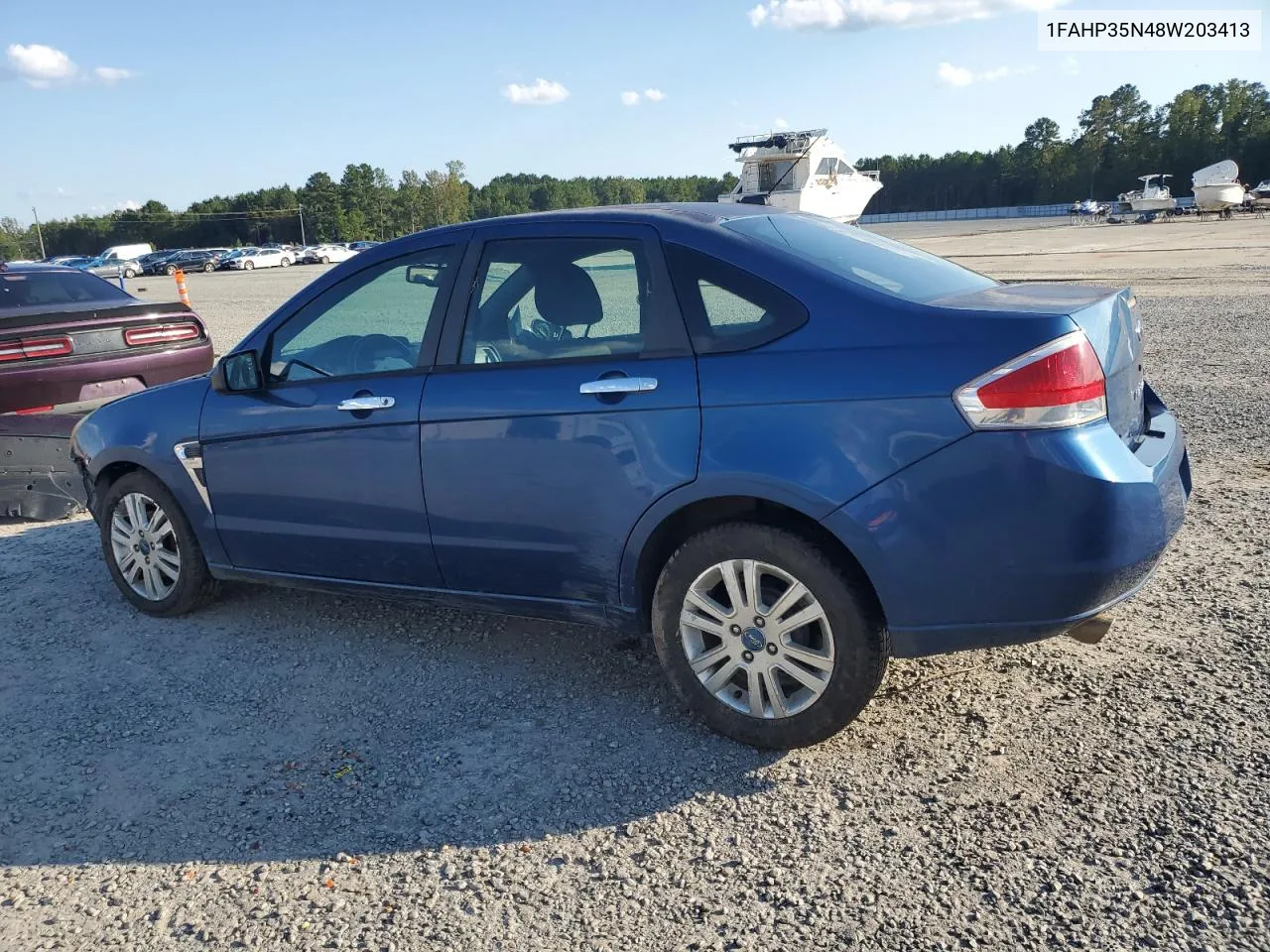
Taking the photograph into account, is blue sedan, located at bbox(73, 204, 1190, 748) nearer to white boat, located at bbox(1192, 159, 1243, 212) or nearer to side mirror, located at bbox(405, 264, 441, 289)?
side mirror, located at bbox(405, 264, 441, 289)

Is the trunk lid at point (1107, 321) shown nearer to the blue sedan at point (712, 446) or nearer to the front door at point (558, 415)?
the blue sedan at point (712, 446)

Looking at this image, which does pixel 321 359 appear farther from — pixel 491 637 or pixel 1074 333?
pixel 1074 333

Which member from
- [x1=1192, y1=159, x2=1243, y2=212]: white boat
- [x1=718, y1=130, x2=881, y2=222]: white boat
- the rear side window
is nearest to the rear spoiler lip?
the rear side window

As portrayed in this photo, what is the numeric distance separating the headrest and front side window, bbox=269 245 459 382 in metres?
0.38

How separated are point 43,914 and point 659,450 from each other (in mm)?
2209

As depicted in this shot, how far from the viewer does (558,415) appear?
3539 millimetres

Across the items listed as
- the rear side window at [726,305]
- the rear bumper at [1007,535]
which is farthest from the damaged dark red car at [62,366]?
the rear bumper at [1007,535]

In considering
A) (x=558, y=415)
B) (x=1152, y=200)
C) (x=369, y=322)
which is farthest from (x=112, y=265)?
(x=558, y=415)

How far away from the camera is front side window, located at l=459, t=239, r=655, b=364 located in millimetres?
3613

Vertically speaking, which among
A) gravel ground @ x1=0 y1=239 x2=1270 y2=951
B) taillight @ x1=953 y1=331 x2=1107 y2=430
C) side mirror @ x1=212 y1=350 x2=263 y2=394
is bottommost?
gravel ground @ x1=0 y1=239 x2=1270 y2=951

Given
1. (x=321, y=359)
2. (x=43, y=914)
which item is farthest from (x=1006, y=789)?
(x=321, y=359)

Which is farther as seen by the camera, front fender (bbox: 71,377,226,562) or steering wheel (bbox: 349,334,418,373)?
front fender (bbox: 71,377,226,562)

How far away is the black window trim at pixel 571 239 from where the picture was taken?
11.2 ft

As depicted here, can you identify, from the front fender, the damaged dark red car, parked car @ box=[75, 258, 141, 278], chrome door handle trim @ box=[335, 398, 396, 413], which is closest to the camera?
chrome door handle trim @ box=[335, 398, 396, 413]
